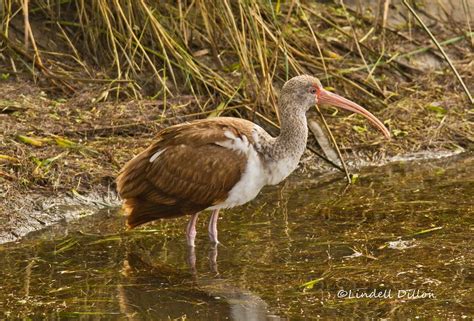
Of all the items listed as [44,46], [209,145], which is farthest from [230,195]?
[44,46]

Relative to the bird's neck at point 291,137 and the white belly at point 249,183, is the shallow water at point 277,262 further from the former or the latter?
the bird's neck at point 291,137

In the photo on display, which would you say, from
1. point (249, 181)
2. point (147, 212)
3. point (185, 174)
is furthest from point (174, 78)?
point (249, 181)

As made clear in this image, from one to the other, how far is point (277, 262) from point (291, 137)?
1062mm

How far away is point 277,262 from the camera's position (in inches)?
312

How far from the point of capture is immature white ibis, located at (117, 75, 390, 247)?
325 inches

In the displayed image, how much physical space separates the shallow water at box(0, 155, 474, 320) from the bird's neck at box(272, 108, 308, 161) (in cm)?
66

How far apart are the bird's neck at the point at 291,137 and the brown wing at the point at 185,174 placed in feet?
0.79

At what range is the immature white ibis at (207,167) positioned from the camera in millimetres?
8266

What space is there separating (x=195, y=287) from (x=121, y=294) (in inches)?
19.9

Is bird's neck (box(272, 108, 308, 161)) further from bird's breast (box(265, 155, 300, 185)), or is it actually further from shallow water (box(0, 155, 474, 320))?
shallow water (box(0, 155, 474, 320))

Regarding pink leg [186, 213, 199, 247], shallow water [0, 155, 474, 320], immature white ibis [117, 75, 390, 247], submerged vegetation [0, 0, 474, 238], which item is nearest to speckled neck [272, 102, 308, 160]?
immature white ibis [117, 75, 390, 247]

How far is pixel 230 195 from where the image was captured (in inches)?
326

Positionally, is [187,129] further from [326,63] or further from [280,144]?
[326,63]

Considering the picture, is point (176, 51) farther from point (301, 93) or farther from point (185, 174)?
point (185, 174)
